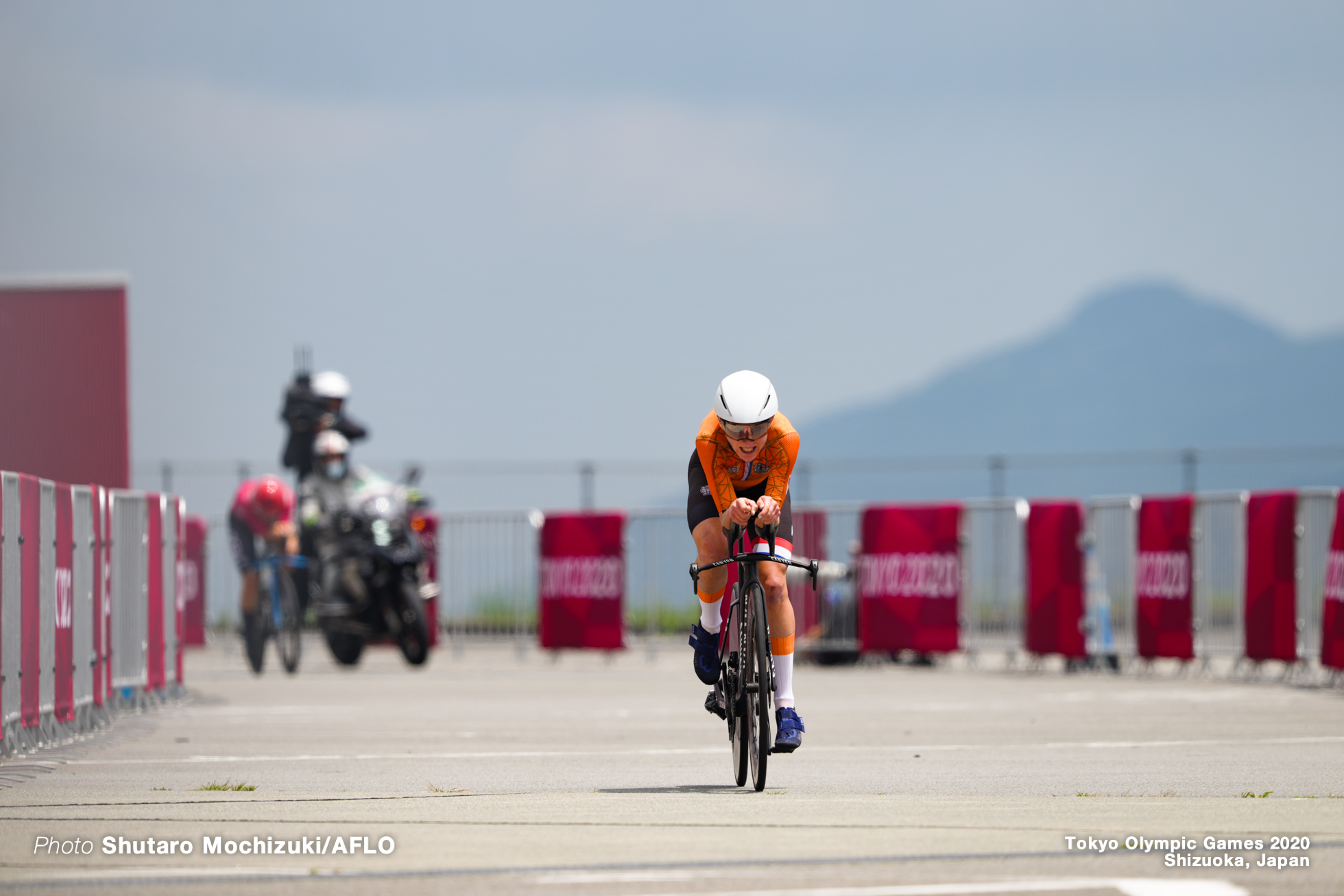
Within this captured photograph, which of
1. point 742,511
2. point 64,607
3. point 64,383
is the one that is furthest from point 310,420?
point 742,511

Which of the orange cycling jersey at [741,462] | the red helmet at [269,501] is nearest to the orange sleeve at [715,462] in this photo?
the orange cycling jersey at [741,462]

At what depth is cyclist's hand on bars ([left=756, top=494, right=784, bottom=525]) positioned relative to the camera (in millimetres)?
8648

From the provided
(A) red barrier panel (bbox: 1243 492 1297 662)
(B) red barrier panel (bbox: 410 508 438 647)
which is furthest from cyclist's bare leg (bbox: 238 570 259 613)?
(A) red barrier panel (bbox: 1243 492 1297 662)

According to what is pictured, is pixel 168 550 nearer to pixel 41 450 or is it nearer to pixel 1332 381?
pixel 41 450

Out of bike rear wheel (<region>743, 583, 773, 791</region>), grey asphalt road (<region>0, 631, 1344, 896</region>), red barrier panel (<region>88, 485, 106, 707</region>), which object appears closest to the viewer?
grey asphalt road (<region>0, 631, 1344, 896</region>)

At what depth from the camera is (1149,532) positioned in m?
20.2

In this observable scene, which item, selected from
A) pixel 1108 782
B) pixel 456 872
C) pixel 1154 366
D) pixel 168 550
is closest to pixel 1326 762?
pixel 1108 782

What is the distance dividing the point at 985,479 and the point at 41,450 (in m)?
19.6

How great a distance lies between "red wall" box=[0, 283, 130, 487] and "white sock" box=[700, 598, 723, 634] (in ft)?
27.4

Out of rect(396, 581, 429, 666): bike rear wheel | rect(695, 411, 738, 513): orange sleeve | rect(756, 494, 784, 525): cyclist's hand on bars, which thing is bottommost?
rect(396, 581, 429, 666): bike rear wheel

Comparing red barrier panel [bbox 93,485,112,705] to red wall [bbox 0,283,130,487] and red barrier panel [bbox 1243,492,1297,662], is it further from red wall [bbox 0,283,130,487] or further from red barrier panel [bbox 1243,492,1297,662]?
red barrier panel [bbox 1243,492,1297,662]

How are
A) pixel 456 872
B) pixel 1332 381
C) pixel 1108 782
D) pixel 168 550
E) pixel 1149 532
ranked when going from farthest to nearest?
pixel 1332 381 < pixel 1149 532 < pixel 168 550 < pixel 1108 782 < pixel 456 872

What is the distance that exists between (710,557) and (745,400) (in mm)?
765

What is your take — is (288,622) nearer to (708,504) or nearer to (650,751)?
(650,751)
